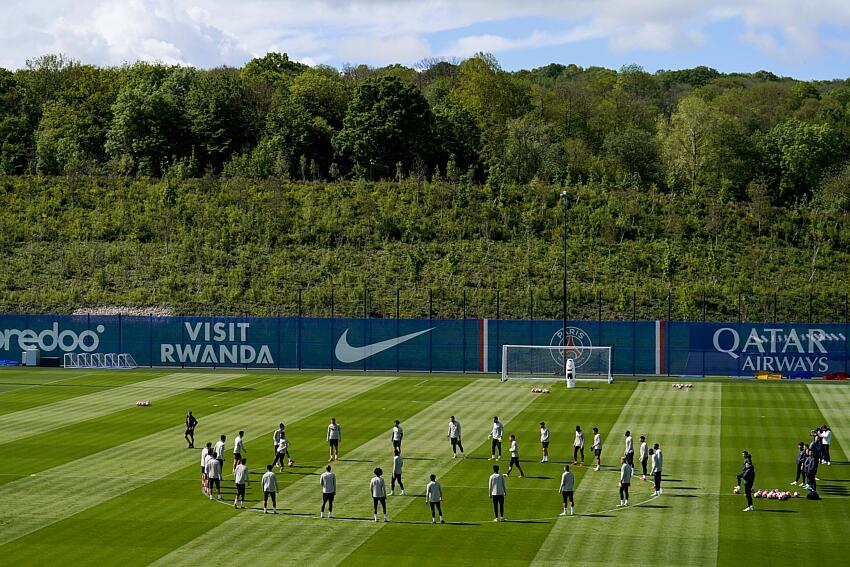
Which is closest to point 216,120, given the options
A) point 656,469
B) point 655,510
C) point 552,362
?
point 552,362

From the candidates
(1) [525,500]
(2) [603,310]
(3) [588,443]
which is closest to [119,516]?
(1) [525,500]

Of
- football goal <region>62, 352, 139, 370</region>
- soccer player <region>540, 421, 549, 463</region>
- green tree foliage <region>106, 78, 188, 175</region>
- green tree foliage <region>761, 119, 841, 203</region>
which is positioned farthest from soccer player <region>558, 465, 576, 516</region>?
green tree foliage <region>761, 119, 841, 203</region>

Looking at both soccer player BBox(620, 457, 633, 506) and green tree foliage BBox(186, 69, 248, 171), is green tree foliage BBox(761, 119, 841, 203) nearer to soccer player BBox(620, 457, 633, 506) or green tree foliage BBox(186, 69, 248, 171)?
green tree foliage BBox(186, 69, 248, 171)

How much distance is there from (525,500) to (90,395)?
34.4 metres

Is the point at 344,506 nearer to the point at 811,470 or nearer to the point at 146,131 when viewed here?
the point at 811,470

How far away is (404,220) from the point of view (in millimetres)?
116688

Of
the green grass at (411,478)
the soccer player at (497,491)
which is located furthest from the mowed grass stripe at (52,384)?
the soccer player at (497,491)

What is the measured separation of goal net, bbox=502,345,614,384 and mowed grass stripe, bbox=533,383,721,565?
1819 centimetres

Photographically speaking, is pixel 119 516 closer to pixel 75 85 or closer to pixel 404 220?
pixel 404 220

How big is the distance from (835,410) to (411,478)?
27.6m

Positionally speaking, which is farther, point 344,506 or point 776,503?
point 776,503

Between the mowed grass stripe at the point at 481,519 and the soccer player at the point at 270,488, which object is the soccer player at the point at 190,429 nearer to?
the soccer player at the point at 270,488

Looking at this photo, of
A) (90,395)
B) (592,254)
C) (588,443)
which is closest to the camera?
(588,443)

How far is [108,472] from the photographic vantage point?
40.1m
